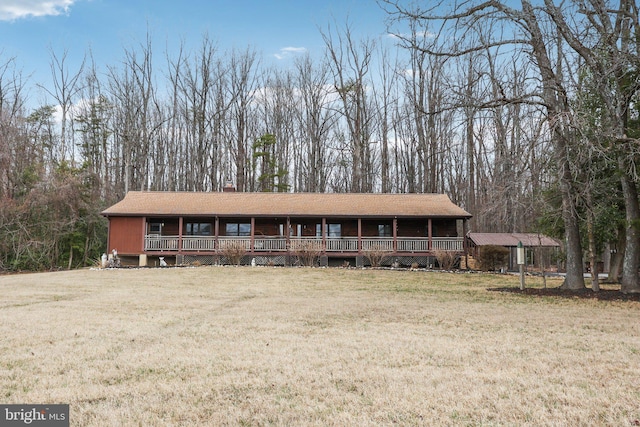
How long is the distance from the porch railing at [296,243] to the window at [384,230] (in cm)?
183

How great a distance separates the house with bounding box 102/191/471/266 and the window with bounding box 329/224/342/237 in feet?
0.19

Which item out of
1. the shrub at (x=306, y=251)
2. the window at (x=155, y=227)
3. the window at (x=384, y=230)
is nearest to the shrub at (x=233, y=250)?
the shrub at (x=306, y=251)

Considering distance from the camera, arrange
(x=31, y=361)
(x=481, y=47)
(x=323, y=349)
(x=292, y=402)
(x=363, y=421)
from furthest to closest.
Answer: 1. (x=481, y=47)
2. (x=323, y=349)
3. (x=31, y=361)
4. (x=292, y=402)
5. (x=363, y=421)

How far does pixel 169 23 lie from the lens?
40.4 meters

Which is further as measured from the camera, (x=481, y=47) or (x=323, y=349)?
(x=481, y=47)

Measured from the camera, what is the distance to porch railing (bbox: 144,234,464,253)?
25859mm

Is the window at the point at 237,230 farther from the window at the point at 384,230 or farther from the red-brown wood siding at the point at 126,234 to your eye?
the window at the point at 384,230

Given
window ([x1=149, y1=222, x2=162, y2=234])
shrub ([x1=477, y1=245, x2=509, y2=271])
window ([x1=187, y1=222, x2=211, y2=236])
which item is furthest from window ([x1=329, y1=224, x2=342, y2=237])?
window ([x1=149, y1=222, x2=162, y2=234])

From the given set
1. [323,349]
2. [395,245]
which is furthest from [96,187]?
[323,349]

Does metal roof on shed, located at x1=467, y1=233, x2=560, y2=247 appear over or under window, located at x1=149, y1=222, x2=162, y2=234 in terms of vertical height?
under

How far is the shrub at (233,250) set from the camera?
81.9ft

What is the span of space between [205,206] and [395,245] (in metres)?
10.9

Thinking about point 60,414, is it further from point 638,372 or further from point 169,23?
point 169,23

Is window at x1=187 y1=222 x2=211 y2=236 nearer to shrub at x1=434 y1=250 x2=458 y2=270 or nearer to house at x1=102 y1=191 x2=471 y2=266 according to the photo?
house at x1=102 y1=191 x2=471 y2=266
